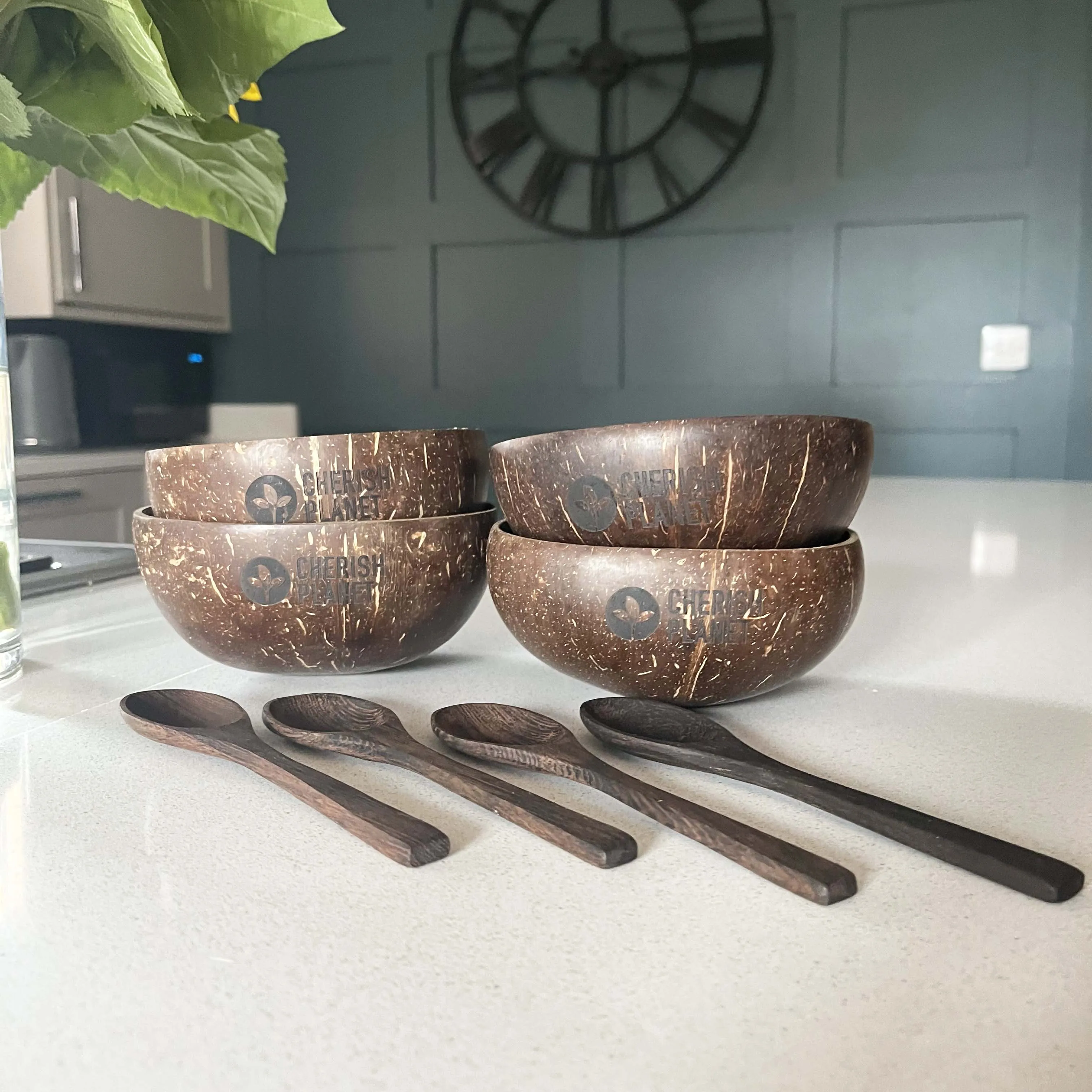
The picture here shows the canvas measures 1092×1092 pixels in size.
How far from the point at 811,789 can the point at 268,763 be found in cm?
18

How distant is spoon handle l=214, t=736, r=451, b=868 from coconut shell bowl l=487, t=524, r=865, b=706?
13 cm

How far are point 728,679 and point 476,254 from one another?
2.57 metres

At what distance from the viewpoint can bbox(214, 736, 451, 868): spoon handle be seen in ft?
0.97

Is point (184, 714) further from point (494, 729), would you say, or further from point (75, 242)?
point (75, 242)

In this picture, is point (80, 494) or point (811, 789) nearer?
point (811, 789)

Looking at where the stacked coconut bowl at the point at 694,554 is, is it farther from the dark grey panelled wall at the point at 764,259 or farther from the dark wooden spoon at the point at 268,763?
the dark grey panelled wall at the point at 764,259

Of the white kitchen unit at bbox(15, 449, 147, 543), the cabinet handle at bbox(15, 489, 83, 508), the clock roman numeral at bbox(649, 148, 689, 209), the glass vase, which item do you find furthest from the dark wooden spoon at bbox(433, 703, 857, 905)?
the clock roman numeral at bbox(649, 148, 689, 209)

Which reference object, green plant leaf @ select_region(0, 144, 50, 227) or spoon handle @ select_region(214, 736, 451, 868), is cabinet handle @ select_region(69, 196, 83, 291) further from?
spoon handle @ select_region(214, 736, 451, 868)

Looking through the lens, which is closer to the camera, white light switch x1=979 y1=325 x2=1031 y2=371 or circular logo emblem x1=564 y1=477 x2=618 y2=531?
circular logo emblem x1=564 y1=477 x2=618 y2=531

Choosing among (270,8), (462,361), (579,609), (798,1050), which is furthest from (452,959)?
(462,361)

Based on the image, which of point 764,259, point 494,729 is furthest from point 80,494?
point 494,729

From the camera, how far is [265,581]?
45 centimetres

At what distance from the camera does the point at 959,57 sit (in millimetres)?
2379

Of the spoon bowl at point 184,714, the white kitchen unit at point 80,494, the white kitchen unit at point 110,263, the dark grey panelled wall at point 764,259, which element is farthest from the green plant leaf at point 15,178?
the dark grey panelled wall at point 764,259
